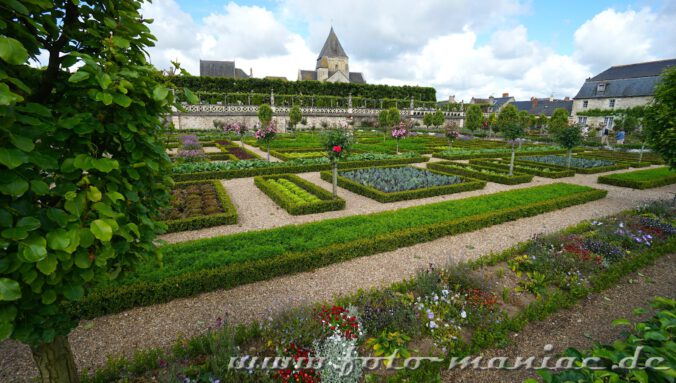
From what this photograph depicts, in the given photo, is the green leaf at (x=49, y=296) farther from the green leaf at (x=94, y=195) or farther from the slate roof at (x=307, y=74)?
the slate roof at (x=307, y=74)

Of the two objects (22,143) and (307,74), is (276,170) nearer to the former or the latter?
(22,143)

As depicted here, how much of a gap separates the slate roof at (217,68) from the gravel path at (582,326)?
222 feet

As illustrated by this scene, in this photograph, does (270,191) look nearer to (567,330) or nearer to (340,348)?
(340,348)

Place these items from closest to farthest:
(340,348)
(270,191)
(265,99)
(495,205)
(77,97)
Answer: (77,97) < (340,348) < (495,205) < (270,191) < (265,99)

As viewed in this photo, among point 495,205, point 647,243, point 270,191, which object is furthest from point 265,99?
point 647,243

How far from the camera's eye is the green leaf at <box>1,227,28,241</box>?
5.71ft

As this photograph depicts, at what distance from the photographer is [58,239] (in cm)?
192

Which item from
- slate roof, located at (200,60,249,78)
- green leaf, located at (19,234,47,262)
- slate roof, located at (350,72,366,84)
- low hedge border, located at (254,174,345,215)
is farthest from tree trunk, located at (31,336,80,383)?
slate roof, located at (350,72,366,84)

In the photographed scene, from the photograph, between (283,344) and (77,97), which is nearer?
(77,97)

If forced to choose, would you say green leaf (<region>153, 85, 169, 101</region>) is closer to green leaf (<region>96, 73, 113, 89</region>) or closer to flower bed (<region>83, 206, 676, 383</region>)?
green leaf (<region>96, 73, 113, 89</region>)

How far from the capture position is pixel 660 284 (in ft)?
20.9

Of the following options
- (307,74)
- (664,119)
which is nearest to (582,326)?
(664,119)

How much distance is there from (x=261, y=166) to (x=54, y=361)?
1387 centimetres

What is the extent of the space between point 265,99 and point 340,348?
153ft
